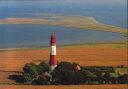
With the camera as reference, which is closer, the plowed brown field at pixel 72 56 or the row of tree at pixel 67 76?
the row of tree at pixel 67 76

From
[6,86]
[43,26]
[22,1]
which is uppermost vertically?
[22,1]

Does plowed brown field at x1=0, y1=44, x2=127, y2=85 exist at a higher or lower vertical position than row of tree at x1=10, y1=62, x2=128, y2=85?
higher

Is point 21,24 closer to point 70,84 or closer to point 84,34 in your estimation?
point 84,34

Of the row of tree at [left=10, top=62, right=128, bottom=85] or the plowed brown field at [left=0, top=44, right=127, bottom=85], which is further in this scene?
the plowed brown field at [left=0, top=44, right=127, bottom=85]

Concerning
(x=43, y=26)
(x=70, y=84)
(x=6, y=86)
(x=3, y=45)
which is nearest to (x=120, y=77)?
(x=70, y=84)

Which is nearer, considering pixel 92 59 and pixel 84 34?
pixel 92 59
